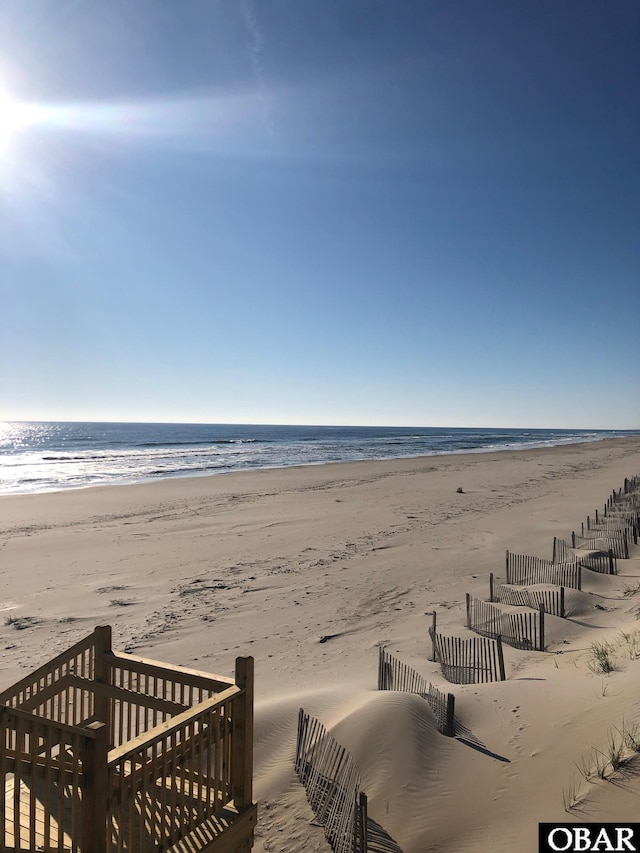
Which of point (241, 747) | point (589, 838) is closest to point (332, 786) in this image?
point (241, 747)

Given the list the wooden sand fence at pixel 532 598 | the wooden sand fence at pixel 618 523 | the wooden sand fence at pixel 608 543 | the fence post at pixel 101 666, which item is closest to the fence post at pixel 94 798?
the fence post at pixel 101 666

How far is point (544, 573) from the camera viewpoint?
46.3 ft

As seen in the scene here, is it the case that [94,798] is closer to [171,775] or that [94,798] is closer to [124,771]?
[124,771]

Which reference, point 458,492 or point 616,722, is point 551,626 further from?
point 458,492

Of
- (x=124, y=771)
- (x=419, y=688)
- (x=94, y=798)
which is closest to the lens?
(x=94, y=798)

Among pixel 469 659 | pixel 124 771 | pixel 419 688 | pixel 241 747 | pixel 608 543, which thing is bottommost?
pixel 469 659

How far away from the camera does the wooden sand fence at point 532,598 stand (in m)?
11.9

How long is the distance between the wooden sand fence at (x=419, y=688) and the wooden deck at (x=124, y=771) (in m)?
3.10

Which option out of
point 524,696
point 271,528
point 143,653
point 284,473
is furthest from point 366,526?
point 284,473

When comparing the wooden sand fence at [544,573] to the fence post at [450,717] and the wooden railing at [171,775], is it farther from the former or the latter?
the wooden railing at [171,775]

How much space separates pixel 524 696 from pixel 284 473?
1503 inches

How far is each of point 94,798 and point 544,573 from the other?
13.2 metres

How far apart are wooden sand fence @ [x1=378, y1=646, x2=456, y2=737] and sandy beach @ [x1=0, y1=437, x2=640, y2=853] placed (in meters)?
0.17

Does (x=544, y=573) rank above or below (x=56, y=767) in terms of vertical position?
below
